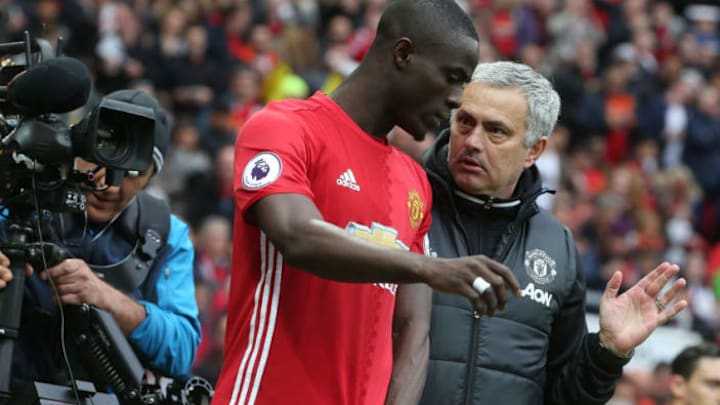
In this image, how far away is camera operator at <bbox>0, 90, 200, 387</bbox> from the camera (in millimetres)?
4883

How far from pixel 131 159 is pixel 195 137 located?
8534mm

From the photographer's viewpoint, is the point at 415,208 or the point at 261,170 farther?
the point at 415,208

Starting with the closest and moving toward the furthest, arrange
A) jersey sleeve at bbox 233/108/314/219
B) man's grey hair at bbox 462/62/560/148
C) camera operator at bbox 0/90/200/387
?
jersey sleeve at bbox 233/108/314/219
camera operator at bbox 0/90/200/387
man's grey hair at bbox 462/62/560/148

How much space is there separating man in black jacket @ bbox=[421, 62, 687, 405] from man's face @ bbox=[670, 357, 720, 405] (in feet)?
6.30

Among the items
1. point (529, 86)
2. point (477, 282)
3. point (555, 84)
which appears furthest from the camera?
point (555, 84)

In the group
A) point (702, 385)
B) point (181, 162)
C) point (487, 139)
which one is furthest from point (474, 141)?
point (181, 162)

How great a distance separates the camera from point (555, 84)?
16234mm

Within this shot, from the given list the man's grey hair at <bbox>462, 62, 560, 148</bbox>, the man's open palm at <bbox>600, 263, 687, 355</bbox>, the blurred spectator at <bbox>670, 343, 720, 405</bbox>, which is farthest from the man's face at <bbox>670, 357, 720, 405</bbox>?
the man's grey hair at <bbox>462, 62, 560, 148</bbox>

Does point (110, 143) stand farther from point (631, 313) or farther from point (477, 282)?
point (631, 313)

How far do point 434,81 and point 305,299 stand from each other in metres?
0.72

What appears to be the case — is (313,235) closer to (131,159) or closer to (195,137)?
(131,159)

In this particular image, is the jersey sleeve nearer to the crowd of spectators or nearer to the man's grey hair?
the man's grey hair

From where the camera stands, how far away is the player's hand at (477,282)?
3.53 m

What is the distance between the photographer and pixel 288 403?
4082 millimetres
